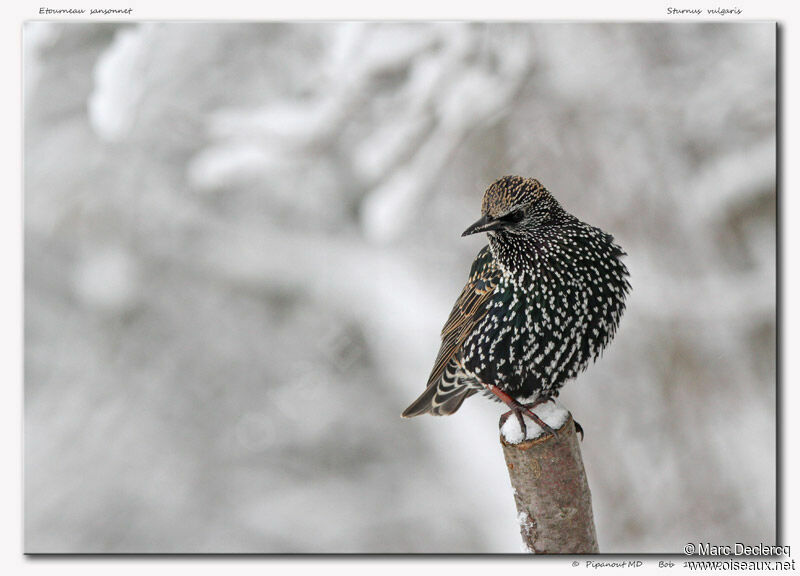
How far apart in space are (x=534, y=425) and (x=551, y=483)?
137mm

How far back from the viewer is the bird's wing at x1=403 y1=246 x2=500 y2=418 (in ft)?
6.06

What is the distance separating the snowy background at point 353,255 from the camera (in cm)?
224

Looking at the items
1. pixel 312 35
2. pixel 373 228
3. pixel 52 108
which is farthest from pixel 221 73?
pixel 373 228

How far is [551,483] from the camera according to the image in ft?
5.29

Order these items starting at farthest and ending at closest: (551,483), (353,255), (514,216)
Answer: (353,255), (514,216), (551,483)

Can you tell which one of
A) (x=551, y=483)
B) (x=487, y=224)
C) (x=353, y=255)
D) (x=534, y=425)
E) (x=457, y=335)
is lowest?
(x=551, y=483)

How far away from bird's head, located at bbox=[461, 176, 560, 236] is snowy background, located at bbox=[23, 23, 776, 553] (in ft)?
1.61

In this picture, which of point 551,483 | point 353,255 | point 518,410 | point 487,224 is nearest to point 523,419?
point 518,410

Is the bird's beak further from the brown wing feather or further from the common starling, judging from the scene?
the brown wing feather

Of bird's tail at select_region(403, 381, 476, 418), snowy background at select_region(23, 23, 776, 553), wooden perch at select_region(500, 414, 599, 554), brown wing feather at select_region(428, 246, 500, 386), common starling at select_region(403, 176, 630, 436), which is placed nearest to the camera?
wooden perch at select_region(500, 414, 599, 554)

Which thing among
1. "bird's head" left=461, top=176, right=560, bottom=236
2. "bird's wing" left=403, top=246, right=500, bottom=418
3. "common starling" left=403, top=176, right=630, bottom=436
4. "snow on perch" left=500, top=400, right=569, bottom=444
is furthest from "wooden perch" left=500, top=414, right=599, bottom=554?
"bird's head" left=461, top=176, right=560, bottom=236

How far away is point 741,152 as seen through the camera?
7.36 ft

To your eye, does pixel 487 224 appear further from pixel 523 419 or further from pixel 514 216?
pixel 523 419
